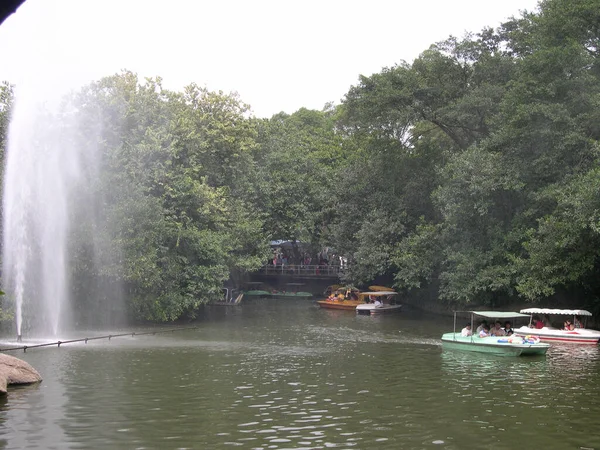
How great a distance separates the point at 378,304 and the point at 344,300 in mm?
4604

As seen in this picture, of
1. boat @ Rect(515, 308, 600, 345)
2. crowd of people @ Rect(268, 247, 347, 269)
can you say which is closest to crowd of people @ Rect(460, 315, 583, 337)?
boat @ Rect(515, 308, 600, 345)

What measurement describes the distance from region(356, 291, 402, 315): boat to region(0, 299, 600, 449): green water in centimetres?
1802

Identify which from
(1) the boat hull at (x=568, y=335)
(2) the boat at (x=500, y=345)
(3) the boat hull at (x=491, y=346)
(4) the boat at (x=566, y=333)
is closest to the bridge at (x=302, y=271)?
(4) the boat at (x=566, y=333)

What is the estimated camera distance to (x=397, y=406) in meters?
18.1

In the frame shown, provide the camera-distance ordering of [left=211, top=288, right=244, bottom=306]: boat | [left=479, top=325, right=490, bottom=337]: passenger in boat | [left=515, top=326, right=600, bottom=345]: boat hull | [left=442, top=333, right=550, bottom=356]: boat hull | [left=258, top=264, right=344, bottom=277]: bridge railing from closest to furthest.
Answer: [left=442, top=333, right=550, bottom=356]: boat hull → [left=479, top=325, right=490, bottom=337]: passenger in boat → [left=515, top=326, right=600, bottom=345]: boat hull → [left=211, top=288, right=244, bottom=306]: boat → [left=258, top=264, right=344, bottom=277]: bridge railing

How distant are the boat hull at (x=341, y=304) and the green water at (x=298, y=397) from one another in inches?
804

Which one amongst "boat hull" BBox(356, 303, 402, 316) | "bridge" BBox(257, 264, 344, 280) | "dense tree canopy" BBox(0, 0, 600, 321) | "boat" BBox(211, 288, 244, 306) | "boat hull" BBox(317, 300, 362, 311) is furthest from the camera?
"bridge" BBox(257, 264, 344, 280)

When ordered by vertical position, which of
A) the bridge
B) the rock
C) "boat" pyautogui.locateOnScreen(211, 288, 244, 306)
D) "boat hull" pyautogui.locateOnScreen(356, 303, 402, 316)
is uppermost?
the bridge

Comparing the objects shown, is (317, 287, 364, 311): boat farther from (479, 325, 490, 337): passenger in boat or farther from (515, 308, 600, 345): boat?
(479, 325, 490, 337): passenger in boat

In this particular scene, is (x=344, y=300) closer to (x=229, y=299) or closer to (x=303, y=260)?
(x=229, y=299)

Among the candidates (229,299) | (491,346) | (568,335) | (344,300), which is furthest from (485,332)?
(229,299)

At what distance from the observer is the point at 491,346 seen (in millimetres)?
28062

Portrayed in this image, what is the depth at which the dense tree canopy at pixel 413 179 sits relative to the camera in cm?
3466

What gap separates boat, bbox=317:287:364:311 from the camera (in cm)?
5309
